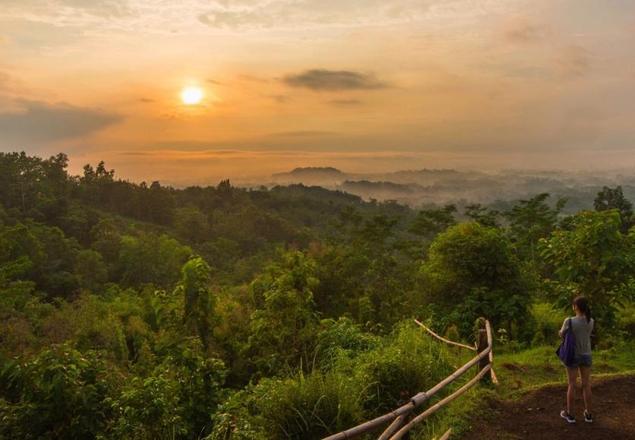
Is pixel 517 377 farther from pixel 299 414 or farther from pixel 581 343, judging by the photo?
pixel 299 414

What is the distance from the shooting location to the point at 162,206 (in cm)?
7500

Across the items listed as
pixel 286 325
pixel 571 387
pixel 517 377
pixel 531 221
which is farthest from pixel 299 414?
pixel 531 221

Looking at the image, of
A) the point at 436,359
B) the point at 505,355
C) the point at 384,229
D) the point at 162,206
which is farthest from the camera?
the point at 162,206

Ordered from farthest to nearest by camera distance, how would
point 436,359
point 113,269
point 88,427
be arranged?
point 113,269 < point 436,359 < point 88,427

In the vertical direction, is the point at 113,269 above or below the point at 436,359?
below

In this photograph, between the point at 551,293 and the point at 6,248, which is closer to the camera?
the point at 551,293

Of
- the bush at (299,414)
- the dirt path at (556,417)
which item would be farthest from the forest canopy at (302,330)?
the dirt path at (556,417)

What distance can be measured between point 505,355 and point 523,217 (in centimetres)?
1719

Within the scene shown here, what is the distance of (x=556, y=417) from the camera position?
675cm

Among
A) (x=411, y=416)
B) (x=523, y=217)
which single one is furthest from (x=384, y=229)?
(x=411, y=416)

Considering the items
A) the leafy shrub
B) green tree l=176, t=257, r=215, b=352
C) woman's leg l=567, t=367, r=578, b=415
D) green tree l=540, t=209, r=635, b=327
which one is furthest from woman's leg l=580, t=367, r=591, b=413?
green tree l=176, t=257, r=215, b=352

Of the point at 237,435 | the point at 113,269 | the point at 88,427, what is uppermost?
the point at 237,435

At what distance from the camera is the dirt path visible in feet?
20.7

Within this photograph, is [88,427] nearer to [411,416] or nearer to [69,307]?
[411,416]
